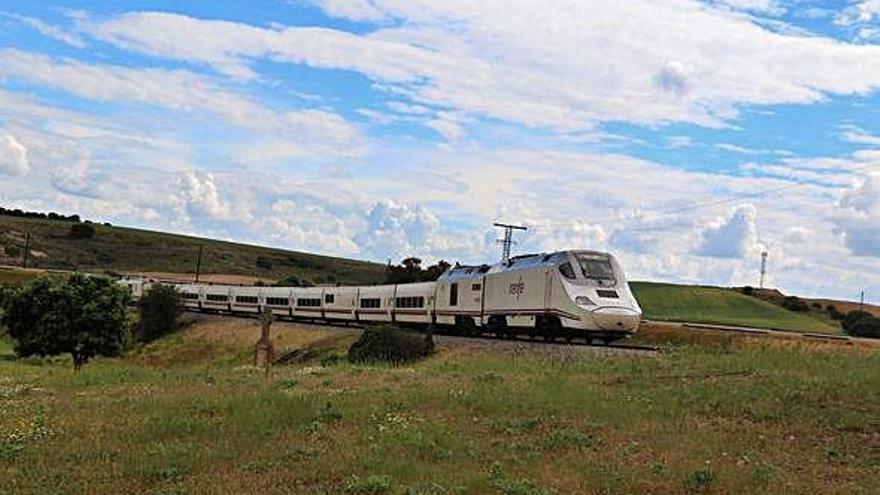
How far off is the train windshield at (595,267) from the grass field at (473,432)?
10546 mm

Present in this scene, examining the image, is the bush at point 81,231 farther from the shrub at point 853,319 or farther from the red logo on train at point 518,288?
the red logo on train at point 518,288

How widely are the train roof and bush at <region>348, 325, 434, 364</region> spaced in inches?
178

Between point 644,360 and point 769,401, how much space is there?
303 inches

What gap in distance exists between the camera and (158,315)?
8206 cm

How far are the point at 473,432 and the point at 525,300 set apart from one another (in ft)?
71.3

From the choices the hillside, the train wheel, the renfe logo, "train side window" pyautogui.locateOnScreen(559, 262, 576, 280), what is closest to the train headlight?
"train side window" pyautogui.locateOnScreen(559, 262, 576, 280)

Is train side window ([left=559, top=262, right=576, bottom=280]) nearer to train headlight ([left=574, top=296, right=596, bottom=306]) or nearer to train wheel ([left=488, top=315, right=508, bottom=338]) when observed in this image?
train headlight ([left=574, top=296, right=596, bottom=306])

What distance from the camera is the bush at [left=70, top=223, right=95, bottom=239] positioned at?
17450 centimetres

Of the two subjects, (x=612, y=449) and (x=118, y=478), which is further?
(x=612, y=449)

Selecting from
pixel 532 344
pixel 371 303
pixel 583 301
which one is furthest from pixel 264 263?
pixel 583 301

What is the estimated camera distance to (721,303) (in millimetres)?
101688

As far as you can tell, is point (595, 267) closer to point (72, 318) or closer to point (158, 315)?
point (72, 318)

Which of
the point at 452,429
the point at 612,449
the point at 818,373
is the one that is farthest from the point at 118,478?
the point at 818,373

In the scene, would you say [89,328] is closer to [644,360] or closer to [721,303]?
[644,360]
